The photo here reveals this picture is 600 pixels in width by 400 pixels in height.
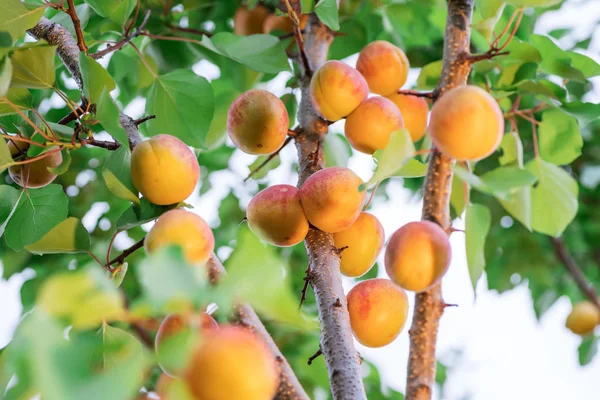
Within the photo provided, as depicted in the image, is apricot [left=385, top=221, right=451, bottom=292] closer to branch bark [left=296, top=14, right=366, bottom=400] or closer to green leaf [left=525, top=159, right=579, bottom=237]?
branch bark [left=296, top=14, right=366, bottom=400]

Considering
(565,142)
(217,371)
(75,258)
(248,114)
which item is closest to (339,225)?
(248,114)

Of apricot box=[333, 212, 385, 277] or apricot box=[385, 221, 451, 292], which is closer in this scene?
apricot box=[385, 221, 451, 292]

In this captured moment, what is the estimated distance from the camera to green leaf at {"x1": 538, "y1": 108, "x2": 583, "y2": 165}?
0.97 meters

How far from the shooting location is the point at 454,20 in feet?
2.38

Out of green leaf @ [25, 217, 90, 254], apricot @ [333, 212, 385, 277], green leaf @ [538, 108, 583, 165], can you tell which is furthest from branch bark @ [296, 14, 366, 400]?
green leaf @ [538, 108, 583, 165]

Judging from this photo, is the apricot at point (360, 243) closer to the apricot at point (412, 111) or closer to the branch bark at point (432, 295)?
the branch bark at point (432, 295)

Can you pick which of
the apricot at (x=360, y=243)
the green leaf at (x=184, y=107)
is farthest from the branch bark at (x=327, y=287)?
the green leaf at (x=184, y=107)

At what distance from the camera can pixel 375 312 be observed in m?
0.69

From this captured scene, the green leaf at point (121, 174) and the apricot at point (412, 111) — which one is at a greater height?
the green leaf at point (121, 174)

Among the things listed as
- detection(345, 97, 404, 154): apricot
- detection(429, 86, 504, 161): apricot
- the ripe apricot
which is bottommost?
the ripe apricot

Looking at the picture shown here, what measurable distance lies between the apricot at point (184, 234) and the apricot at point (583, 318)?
146 centimetres

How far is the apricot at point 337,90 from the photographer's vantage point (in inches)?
31.5

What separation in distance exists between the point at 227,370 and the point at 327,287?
31cm

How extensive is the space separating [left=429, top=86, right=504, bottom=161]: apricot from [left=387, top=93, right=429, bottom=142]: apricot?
30 cm
